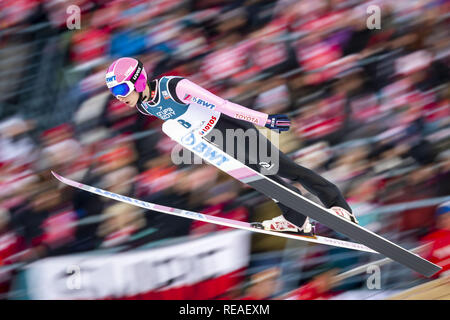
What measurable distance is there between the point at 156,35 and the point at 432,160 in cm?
196

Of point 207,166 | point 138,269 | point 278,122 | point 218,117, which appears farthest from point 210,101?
point 138,269

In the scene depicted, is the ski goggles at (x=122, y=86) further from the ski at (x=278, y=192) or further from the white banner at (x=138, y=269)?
the white banner at (x=138, y=269)

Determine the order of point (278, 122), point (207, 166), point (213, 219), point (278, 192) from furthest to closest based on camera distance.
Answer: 1. point (207, 166)
2. point (213, 219)
3. point (278, 192)
4. point (278, 122)

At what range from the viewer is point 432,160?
3.47 meters

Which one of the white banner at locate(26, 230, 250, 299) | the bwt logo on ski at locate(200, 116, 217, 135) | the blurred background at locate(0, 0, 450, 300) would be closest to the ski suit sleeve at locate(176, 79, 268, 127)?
the bwt logo on ski at locate(200, 116, 217, 135)

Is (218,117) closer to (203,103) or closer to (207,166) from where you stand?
(203,103)

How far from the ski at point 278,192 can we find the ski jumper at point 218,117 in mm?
95

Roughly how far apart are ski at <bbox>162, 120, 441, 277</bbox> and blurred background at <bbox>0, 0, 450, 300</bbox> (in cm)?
32

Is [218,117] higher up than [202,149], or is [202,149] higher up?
[218,117]

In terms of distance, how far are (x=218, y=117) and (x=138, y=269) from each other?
121cm

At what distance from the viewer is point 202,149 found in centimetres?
277

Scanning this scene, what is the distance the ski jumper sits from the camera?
2.77m

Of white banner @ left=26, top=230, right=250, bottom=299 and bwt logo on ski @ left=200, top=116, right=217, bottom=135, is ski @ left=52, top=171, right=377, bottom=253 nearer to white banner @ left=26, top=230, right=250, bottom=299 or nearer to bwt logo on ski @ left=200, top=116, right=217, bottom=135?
white banner @ left=26, top=230, right=250, bottom=299
